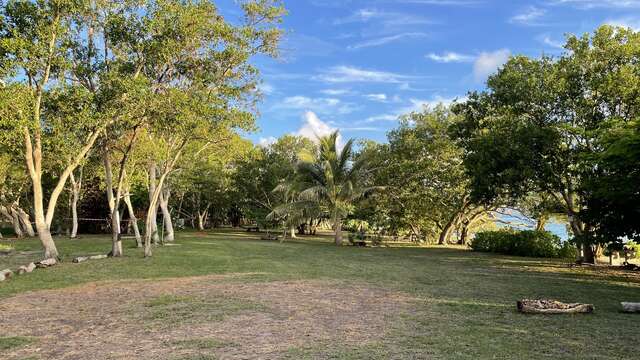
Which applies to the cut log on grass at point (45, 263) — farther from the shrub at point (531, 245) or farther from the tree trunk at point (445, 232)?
the tree trunk at point (445, 232)

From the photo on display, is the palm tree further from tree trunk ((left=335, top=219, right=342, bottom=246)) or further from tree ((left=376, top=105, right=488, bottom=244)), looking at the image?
tree ((left=376, top=105, right=488, bottom=244))

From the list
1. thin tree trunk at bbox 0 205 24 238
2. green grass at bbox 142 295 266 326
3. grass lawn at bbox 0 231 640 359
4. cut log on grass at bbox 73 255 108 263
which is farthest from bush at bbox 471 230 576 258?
thin tree trunk at bbox 0 205 24 238

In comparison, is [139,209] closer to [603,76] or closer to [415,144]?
[415,144]

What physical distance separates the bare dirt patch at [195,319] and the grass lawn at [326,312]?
0.02 m

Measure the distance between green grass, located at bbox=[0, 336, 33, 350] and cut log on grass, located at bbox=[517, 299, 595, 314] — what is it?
22.3 feet

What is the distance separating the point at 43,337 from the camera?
5945mm

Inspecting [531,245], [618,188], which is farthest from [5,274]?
[531,245]

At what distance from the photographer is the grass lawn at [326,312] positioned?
531 cm

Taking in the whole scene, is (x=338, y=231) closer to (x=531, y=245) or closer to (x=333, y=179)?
(x=333, y=179)

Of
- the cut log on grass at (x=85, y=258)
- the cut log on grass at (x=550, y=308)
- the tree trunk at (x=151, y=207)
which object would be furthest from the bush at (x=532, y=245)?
the cut log on grass at (x=85, y=258)

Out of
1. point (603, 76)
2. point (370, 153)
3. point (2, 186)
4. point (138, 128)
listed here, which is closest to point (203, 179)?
point (2, 186)

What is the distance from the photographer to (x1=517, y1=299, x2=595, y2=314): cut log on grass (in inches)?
280

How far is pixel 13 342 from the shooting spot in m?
5.69

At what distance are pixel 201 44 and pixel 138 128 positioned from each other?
12.1ft
